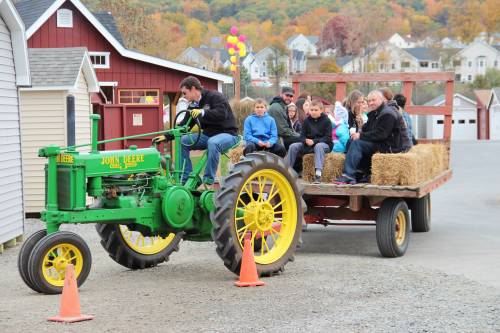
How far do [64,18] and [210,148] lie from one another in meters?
26.0

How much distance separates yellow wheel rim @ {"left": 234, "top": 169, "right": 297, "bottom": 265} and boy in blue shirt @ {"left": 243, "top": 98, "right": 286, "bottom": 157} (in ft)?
5.95

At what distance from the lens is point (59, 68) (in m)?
20.6

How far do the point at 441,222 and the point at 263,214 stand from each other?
23.1 feet

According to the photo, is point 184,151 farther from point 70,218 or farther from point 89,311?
point 89,311

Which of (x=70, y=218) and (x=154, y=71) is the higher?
(x=154, y=71)

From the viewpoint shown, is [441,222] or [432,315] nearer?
[432,315]

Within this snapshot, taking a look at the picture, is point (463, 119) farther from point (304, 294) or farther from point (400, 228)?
point (304, 294)

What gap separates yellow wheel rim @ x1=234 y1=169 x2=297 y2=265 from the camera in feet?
36.8

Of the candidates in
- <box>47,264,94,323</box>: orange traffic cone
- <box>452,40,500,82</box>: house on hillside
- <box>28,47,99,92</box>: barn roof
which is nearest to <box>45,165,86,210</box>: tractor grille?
<box>47,264,94,323</box>: orange traffic cone

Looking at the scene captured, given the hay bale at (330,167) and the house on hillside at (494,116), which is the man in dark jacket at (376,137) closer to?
the hay bale at (330,167)

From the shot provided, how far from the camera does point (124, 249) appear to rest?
11.8 meters

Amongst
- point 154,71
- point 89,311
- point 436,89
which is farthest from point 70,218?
point 436,89

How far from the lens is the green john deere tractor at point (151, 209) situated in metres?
10.1

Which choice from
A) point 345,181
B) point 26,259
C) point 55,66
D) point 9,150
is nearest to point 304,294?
point 26,259
